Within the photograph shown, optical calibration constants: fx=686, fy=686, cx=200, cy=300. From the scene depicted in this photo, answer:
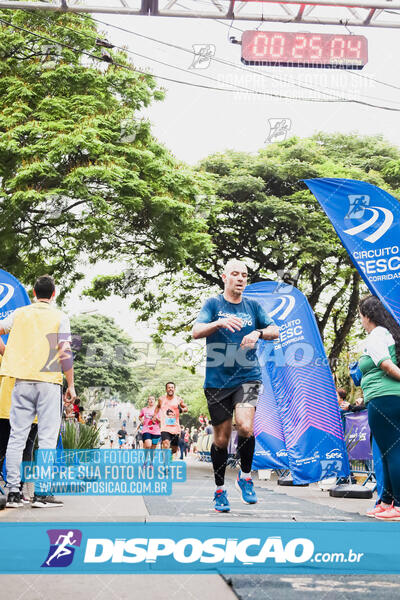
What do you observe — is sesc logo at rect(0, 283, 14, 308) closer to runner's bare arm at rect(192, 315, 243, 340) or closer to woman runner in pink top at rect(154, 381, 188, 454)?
runner's bare arm at rect(192, 315, 243, 340)

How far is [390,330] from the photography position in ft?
17.7

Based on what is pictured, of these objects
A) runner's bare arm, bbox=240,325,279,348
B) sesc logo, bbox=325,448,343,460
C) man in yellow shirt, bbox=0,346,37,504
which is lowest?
sesc logo, bbox=325,448,343,460

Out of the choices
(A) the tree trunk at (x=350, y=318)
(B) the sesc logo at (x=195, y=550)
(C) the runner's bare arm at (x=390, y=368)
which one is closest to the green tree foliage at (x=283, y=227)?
(A) the tree trunk at (x=350, y=318)

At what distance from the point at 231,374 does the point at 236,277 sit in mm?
668

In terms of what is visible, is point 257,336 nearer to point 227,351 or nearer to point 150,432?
point 227,351

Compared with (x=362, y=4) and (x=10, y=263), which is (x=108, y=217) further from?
(x=362, y=4)

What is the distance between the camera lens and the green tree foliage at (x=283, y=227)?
69.0ft

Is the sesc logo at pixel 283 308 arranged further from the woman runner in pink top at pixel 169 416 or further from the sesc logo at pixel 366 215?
the woman runner in pink top at pixel 169 416

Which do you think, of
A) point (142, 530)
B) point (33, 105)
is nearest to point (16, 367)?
point (142, 530)

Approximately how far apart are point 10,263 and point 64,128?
11.1ft

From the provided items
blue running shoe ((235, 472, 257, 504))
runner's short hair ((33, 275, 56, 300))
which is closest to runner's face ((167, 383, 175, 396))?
runner's short hair ((33, 275, 56, 300))

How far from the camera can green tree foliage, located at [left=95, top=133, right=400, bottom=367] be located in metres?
21.0

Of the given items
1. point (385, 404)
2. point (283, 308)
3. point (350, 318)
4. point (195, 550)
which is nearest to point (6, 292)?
point (283, 308)

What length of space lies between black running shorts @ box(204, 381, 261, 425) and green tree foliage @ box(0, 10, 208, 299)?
11109mm
